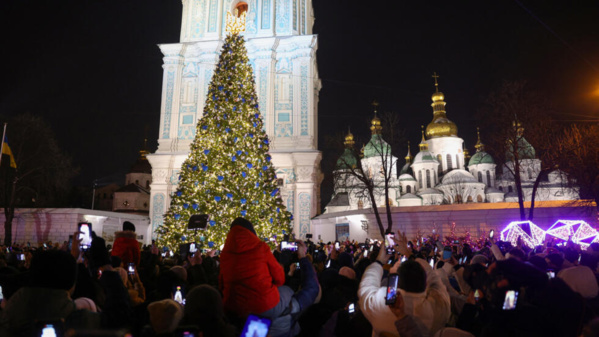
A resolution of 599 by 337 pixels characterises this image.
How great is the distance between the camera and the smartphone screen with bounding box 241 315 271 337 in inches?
80.8

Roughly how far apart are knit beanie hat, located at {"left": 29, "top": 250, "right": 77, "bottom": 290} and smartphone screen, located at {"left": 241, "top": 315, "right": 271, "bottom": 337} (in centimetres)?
128

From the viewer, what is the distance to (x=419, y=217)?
1053 inches

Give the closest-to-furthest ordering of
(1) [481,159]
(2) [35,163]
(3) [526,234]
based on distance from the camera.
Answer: (3) [526,234] → (2) [35,163] → (1) [481,159]

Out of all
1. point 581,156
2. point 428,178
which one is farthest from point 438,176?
point 581,156

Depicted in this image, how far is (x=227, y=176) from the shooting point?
41.6 feet

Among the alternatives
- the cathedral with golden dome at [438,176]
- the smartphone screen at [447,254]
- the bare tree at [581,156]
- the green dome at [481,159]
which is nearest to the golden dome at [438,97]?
the cathedral with golden dome at [438,176]

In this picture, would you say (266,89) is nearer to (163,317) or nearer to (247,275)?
(247,275)

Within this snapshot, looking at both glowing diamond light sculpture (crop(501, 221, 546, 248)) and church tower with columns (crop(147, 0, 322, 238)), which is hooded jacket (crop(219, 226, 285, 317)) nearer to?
glowing diamond light sculpture (crop(501, 221, 546, 248))

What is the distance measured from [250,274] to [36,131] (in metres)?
30.4

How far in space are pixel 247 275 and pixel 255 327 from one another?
1.20 m

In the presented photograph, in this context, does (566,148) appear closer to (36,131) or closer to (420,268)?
(420,268)

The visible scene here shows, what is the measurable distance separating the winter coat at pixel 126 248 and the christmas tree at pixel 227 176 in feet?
20.3

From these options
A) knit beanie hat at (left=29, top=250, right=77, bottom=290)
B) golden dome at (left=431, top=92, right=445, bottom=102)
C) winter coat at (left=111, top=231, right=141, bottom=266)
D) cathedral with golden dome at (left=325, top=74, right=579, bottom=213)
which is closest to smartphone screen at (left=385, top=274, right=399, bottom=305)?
knit beanie hat at (left=29, top=250, right=77, bottom=290)

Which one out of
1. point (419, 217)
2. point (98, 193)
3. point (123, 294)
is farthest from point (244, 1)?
point (98, 193)
